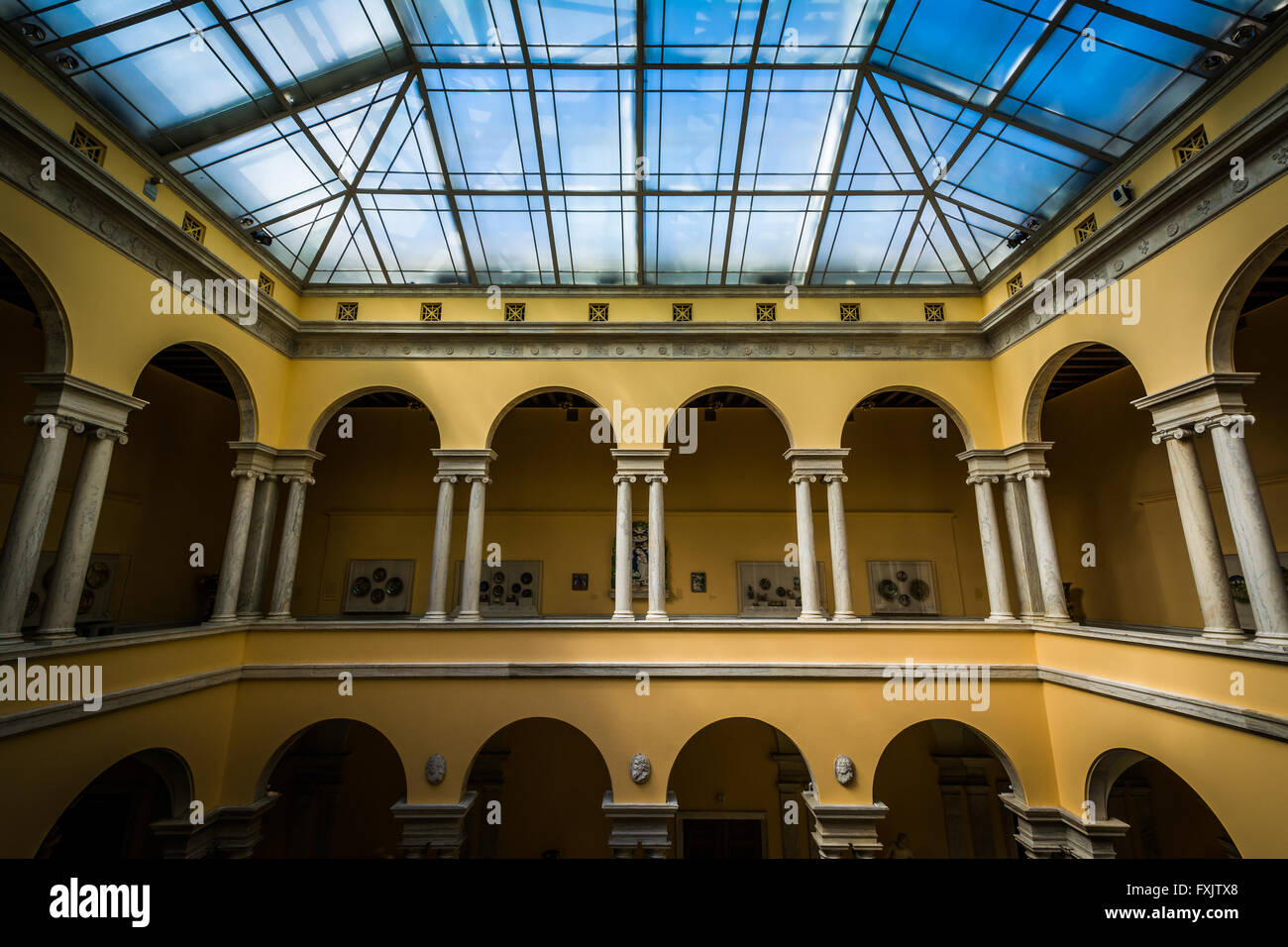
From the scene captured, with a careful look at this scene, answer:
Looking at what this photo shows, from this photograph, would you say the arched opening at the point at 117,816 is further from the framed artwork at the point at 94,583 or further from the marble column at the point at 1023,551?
the marble column at the point at 1023,551

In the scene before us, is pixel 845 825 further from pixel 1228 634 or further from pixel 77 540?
pixel 77 540

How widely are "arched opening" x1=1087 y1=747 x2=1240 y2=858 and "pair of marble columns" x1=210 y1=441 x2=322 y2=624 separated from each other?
1816cm

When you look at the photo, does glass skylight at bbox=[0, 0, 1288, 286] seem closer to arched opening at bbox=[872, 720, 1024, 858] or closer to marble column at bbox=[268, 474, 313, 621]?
marble column at bbox=[268, 474, 313, 621]

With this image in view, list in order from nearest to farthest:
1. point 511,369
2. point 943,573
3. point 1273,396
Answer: point 1273,396, point 511,369, point 943,573

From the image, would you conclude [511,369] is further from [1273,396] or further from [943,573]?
[1273,396]

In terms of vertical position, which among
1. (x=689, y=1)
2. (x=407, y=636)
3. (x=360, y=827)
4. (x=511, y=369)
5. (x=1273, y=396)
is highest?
(x=689, y=1)

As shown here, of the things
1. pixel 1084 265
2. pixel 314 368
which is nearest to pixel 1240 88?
pixel 1084 265

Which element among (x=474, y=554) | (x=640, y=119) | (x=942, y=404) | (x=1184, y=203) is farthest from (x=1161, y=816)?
(x=640, y=119)

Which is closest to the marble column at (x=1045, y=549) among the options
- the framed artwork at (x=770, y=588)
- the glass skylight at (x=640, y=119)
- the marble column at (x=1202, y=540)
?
the marble column at (x=1202, y=540)

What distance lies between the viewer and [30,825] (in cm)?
776

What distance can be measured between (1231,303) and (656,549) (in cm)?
944

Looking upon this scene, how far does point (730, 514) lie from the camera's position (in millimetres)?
16031

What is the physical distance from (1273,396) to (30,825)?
20.4 m

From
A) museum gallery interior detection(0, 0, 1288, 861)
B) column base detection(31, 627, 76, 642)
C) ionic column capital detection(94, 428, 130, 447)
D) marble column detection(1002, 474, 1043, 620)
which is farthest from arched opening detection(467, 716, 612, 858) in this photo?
marble column detection(1002, 474, 1043, 620)
